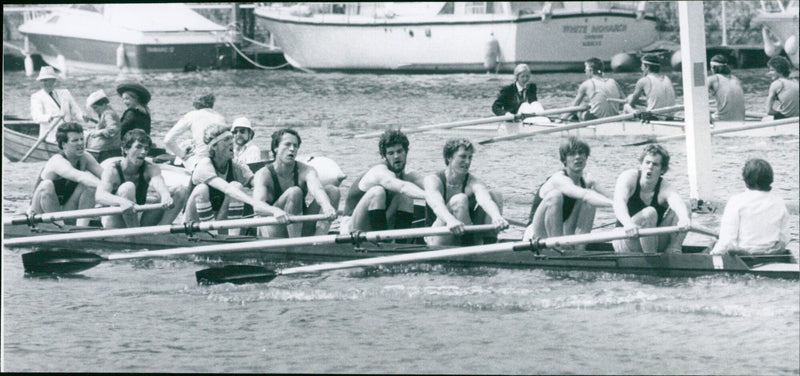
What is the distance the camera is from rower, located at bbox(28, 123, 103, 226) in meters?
9.24

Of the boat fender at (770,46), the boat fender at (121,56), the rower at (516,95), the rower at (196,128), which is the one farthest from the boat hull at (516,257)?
the boat fender at (121,56)

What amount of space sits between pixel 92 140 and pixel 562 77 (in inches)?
639

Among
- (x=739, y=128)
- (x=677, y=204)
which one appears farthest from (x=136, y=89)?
(x=739, y=128)

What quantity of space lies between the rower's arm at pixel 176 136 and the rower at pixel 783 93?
19.6ft

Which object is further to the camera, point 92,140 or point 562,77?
point 562,77

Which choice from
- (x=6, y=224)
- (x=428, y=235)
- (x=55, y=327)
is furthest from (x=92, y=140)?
(x=428, y=235)

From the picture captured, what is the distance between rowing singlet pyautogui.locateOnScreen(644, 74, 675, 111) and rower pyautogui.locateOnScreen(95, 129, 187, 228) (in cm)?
606

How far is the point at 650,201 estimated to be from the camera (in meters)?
7.87

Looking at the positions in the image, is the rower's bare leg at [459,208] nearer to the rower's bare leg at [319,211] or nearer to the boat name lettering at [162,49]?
the rower's bare leg at [319,211]

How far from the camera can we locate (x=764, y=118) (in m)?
14.0

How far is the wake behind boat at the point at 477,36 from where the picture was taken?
26812 mm

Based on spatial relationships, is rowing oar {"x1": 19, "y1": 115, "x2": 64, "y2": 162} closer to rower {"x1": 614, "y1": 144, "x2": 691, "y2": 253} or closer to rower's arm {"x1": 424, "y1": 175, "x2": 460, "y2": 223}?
rower's arm {"x1": 424, "y1": 175, "x2": 460, "y2": 223}

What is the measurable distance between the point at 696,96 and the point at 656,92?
3607mm

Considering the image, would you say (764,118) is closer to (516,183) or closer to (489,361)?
(516,183)
